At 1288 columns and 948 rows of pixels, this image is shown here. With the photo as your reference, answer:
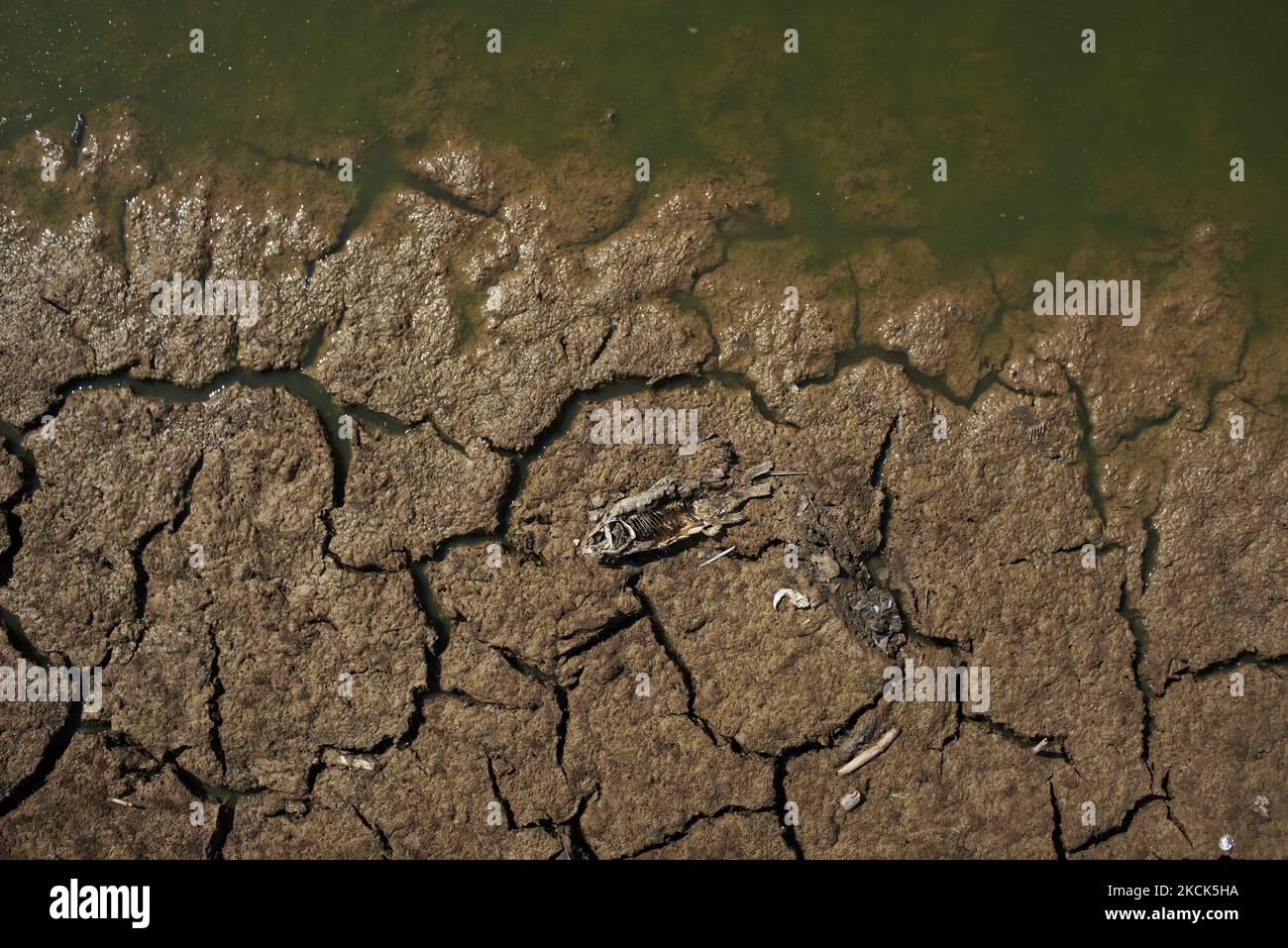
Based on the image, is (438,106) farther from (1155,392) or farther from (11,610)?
(1155,392)

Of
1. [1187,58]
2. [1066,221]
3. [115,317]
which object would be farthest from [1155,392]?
[115,317]

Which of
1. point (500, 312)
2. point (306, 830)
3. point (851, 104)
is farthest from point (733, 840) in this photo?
point (851, 104)

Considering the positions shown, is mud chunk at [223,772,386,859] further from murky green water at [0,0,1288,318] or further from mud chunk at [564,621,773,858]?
murky green water at [0,0,1288,318]

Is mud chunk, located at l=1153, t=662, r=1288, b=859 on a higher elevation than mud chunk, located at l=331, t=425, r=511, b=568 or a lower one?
lower

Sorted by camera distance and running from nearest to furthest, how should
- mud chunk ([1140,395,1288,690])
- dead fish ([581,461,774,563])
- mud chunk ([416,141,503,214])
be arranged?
dead fish ([581,461,774,563])
mud chunk ([1140,395,1288,690])
mud chunk ([416,141,503,214])

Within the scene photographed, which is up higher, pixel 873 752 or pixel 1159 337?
pixel 1159 337

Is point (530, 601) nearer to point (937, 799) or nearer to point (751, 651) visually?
point (751, 651)

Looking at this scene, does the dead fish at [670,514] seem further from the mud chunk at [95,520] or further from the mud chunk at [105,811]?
the mud chunk at [105,811]

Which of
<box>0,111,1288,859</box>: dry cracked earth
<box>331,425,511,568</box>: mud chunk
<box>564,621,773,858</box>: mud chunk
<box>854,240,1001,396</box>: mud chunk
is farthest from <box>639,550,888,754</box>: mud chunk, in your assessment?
<box>854,240,1001,396</box>: mud chunk
